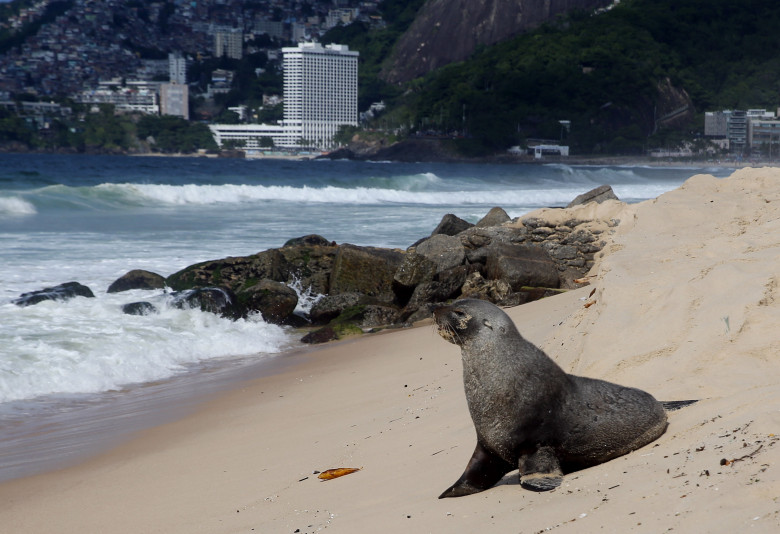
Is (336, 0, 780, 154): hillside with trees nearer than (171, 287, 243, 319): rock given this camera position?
No

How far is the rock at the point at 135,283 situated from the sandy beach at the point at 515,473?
185 inches

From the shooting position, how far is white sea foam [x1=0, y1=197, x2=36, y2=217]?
83.3 feet

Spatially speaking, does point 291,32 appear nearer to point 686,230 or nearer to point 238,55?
point 238,55

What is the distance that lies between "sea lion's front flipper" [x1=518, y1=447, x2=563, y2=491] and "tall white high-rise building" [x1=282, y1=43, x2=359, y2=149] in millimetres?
111091

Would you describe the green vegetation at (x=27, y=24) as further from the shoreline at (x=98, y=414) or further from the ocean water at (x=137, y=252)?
the shoreline at (x=98, y=414)

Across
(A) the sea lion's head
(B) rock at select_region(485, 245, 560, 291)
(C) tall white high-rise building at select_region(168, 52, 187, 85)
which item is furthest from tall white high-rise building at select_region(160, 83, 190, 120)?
(A) the sea lion's head

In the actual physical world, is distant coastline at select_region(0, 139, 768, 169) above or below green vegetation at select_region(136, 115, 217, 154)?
below

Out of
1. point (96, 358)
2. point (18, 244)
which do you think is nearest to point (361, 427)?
point (96, 358)

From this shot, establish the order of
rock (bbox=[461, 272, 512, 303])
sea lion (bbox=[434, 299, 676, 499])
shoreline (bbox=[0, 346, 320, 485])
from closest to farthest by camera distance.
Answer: sea lion (bbox=[434, 299, 676, 499]) < shoreline (bbox=[0, 346, 320, 485]) < rock (bbox=[461, 272, 512, 303])

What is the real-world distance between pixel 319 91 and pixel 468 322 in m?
126

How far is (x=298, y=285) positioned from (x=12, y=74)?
128 metres

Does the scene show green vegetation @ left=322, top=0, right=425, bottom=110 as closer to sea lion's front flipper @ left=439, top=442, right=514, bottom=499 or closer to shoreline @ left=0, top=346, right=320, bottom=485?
shoreline @ left=0, top=346, right=320, bottom=485

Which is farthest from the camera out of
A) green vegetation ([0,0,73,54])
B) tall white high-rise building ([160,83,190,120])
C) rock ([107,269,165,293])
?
green vegetation ([0,0,73,54])

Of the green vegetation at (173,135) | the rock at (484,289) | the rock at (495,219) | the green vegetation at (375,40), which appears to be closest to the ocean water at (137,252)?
the rock at (484,289)
